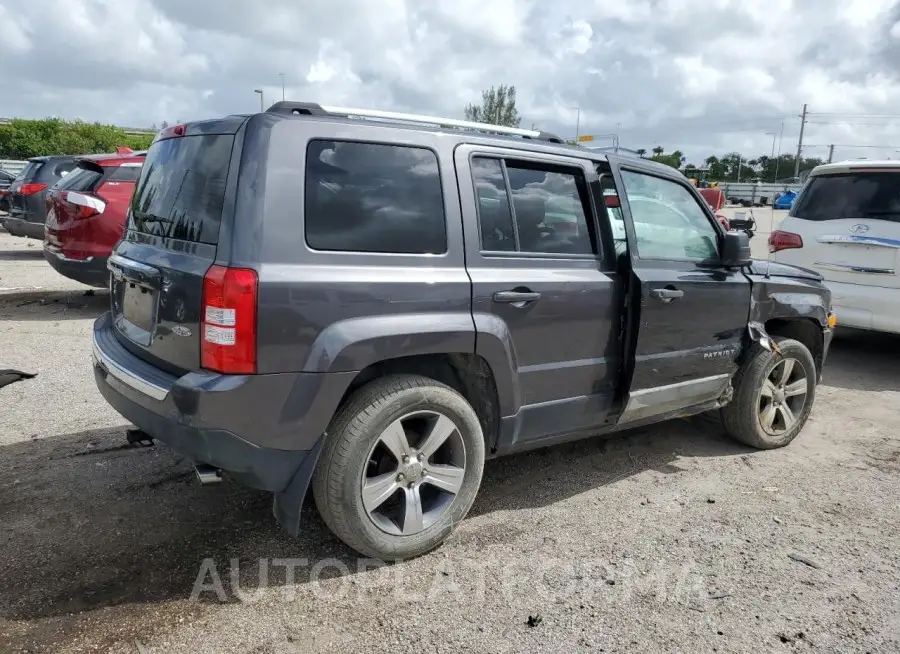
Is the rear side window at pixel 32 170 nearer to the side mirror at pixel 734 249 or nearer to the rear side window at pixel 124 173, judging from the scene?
the rear side window at pixel 124 173

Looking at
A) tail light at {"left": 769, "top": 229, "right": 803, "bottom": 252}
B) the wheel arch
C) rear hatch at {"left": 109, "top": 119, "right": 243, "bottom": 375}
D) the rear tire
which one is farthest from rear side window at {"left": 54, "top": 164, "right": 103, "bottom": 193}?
tail light at {"left": 769, "top": 229, "right": 803, "bottom": 252}

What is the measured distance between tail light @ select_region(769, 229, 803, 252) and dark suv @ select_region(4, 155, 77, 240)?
10.5 meters

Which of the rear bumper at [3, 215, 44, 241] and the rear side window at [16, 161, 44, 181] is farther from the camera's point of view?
the rear side window at [16, 161, 44, 181]

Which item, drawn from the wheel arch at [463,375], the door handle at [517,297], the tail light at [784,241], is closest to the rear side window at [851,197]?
the tail light at [784,241]

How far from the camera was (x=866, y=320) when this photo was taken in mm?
6504

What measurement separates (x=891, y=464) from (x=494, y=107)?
65883 millimetres

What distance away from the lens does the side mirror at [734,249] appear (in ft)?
13.5

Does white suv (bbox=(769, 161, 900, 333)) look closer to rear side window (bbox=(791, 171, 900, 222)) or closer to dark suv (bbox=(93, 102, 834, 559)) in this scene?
rear side window (bbox=(791, 171, 900, 222))

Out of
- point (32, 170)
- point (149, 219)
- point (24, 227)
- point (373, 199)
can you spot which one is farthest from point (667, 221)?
point (32, 170)

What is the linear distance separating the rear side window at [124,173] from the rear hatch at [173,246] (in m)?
5.02

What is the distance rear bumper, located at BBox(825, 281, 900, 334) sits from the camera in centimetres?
636

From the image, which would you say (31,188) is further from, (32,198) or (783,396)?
(783,396)

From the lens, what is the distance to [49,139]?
4188 cm

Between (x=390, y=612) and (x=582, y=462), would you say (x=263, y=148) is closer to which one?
(x=390, y=612)
